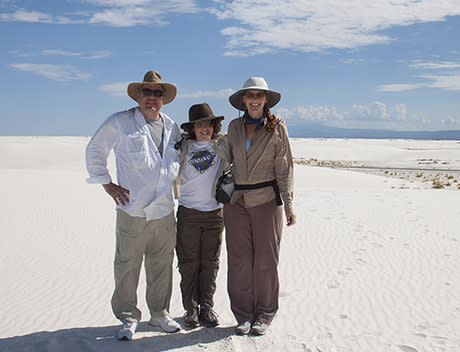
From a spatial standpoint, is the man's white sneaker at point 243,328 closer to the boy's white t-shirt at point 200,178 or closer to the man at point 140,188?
the man at point 140,188

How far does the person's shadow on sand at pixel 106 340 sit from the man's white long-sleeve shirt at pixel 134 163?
1.09 meters

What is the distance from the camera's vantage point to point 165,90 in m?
3.76

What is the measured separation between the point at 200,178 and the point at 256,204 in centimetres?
57

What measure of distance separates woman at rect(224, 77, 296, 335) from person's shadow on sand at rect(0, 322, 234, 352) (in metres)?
0.36

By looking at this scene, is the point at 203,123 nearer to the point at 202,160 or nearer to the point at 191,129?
the point at 191,129

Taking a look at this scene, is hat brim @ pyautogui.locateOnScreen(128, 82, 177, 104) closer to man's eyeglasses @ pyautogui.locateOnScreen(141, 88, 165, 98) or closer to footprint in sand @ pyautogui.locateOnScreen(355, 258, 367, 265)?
man's eyeglasses @ pyautogui.locateOnScreen(141, 88, 165, 98)

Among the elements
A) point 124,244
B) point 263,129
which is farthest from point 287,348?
point 263,129

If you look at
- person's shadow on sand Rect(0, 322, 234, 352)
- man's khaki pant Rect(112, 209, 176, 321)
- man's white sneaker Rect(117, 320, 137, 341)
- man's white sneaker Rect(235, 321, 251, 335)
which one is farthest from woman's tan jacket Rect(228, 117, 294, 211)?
man's white sneaker Rect(117, 320, 137, 341)

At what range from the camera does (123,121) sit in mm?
3455

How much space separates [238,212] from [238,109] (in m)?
1.04

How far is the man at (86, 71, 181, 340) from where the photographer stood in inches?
134

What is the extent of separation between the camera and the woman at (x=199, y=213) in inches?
Result: 144

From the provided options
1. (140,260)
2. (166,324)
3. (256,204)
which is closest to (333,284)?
(256,204)

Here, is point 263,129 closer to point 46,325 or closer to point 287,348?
point 287,348
